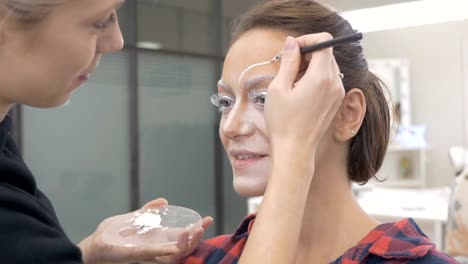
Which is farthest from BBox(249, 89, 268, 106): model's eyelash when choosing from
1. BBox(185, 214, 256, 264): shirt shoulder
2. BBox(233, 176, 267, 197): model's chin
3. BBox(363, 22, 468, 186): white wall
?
BBox(363, 22, 468, 186): white wall

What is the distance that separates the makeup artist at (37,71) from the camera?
55 cm

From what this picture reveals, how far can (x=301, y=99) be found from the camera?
0.58 m

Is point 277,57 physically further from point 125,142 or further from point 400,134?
point 125,142

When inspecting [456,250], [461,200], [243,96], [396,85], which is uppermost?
[396,85]

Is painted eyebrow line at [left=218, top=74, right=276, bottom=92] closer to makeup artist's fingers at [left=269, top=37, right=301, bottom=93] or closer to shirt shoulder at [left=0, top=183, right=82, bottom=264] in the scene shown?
makeup artist's fingers at [left=269, top=37, right=301, bottom=93]

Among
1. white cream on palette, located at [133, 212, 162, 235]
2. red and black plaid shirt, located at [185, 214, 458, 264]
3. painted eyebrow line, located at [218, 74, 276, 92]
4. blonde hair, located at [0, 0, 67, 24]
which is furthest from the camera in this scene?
white cream on palette, located at [133, 212, 162, 235]

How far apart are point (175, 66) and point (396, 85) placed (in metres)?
1.73

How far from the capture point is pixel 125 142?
3.19 meters

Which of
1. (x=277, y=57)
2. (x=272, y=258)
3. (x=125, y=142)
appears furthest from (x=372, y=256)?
(x=125, y=142)

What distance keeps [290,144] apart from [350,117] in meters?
0.32

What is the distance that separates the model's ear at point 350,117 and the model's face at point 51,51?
0.45 m

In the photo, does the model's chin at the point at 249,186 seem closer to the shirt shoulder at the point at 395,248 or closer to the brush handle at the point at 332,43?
the shirt shoulder at the point at 395,248

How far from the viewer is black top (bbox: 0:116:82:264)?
550mm

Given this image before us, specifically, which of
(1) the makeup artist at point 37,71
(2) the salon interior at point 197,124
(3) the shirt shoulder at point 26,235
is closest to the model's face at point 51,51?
(1) the makeup artist at point 37,71
